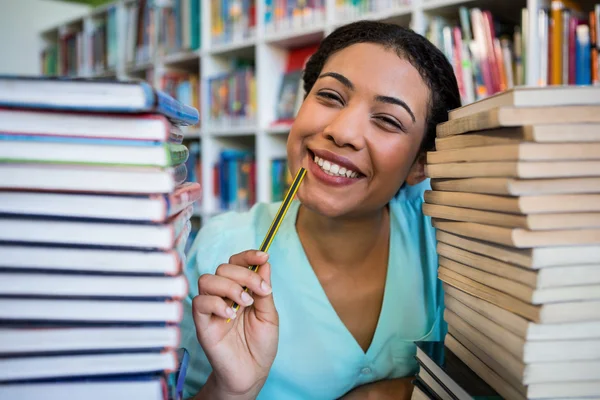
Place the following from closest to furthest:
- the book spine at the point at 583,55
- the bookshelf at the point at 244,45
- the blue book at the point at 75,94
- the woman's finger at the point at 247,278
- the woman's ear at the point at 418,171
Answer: the blue book at the point at 75,94, the woman's finger at the point at 247,278, the woman's ear at the point at 418,171, the book spine at the point at 583,55, the bookshelf at the point at 244,45

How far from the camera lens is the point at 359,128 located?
965mm

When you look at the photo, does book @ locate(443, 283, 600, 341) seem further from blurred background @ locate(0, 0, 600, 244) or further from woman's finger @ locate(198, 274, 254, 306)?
blurred background @ locate(0, 0, 600, 244)

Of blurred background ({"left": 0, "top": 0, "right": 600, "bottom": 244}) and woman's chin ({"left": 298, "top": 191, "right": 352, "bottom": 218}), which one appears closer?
woman's chin ({"left": 298, "top": 191, "right": 352, "bottom": 218})

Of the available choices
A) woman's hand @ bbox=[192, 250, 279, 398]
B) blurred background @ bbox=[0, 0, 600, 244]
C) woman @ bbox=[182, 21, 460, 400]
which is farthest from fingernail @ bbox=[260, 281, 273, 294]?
blurred background @ bbox=[0, 0, 600, 244]

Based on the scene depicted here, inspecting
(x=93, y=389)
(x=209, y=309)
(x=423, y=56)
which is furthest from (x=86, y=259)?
(x=423, y=56)

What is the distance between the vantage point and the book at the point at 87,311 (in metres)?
0.49

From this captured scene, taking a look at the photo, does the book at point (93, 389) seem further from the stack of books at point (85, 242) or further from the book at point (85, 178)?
the book at point (85, 178)

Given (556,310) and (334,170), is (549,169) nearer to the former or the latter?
(556,310)

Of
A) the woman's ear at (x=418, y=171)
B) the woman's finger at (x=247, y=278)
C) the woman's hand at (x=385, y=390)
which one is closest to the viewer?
the woman's finger at (x=247, y=278)

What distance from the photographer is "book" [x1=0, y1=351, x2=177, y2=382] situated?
0.49 metres

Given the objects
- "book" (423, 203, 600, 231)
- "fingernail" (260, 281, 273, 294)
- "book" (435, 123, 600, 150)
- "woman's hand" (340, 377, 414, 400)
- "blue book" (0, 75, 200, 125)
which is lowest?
"woman's hand" (340, 377, 414, 400)

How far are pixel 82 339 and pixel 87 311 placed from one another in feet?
0.09

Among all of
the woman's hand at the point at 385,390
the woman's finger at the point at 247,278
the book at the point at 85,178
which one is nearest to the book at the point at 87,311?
the book at the point at 85,178

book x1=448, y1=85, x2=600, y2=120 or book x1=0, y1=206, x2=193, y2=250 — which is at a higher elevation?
book x1=448, y1=85, x2=600, y2=120
